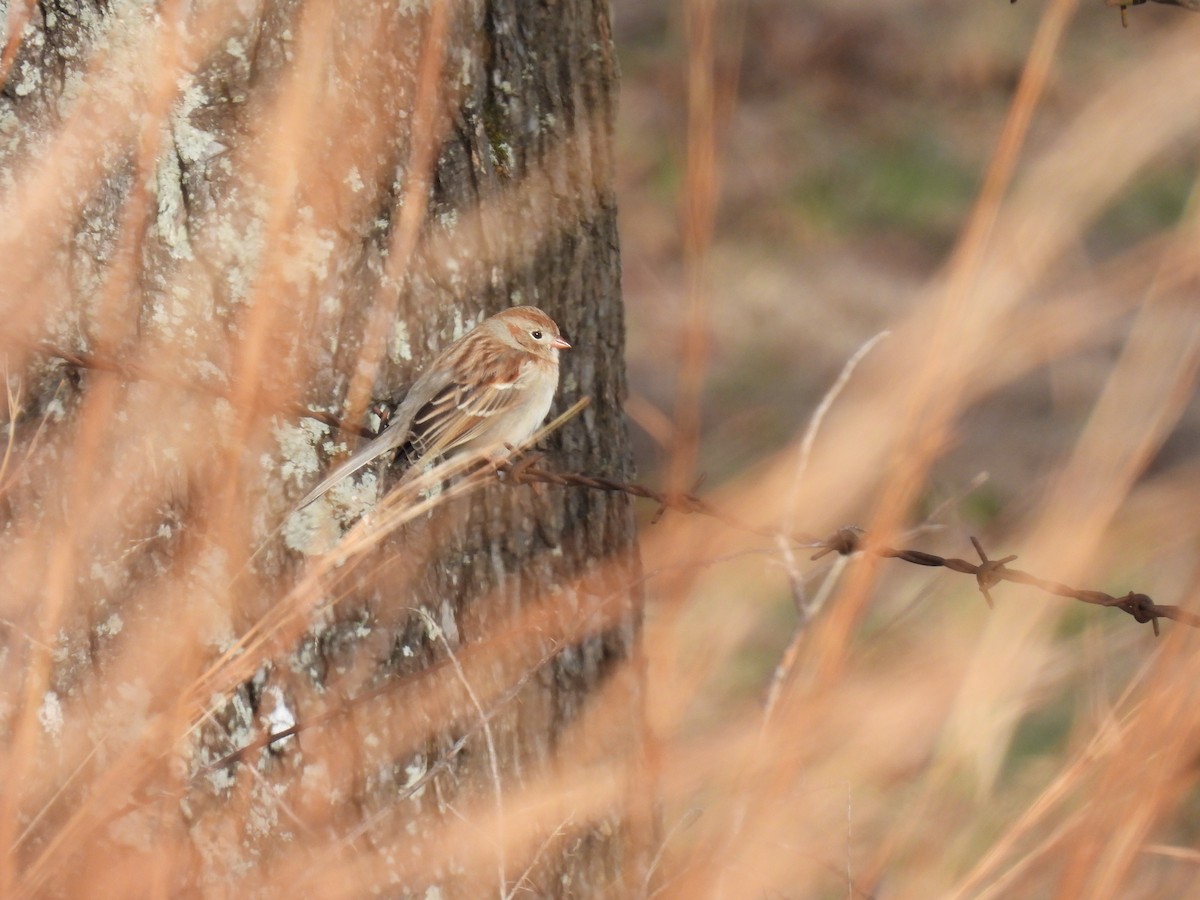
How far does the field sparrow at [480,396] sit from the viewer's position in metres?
2.96

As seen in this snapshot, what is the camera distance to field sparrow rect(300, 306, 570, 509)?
296cm

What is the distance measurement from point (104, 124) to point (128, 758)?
3.93ft

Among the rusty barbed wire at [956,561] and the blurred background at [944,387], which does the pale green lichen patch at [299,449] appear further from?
the blurred background at [944,387]

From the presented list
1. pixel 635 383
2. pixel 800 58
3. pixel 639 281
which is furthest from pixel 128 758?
pixel 800 58

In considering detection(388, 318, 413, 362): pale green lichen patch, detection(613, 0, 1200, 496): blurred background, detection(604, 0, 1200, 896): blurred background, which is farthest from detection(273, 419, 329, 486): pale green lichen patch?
detection(613, 0, 1200, 496): blurred background

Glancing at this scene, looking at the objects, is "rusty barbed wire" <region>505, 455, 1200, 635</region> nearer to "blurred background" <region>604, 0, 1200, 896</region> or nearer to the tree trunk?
"blurred background" <region>604, 0, 1200, 896</region>

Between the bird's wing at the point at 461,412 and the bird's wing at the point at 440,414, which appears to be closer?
the bird's wing at the point at 440,414

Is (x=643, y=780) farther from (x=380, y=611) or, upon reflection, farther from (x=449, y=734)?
(x=380, y=611)

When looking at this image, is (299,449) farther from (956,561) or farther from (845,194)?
(845,194)

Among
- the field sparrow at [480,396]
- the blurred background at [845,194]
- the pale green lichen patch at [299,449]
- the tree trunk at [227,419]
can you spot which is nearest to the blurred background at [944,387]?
the blurred background at [845,194]

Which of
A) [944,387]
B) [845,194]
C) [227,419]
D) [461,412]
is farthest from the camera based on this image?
[845,194]

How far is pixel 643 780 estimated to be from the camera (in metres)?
3.11

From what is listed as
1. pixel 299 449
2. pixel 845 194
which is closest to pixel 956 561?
pixel 299 449

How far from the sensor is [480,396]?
11.2 ft
